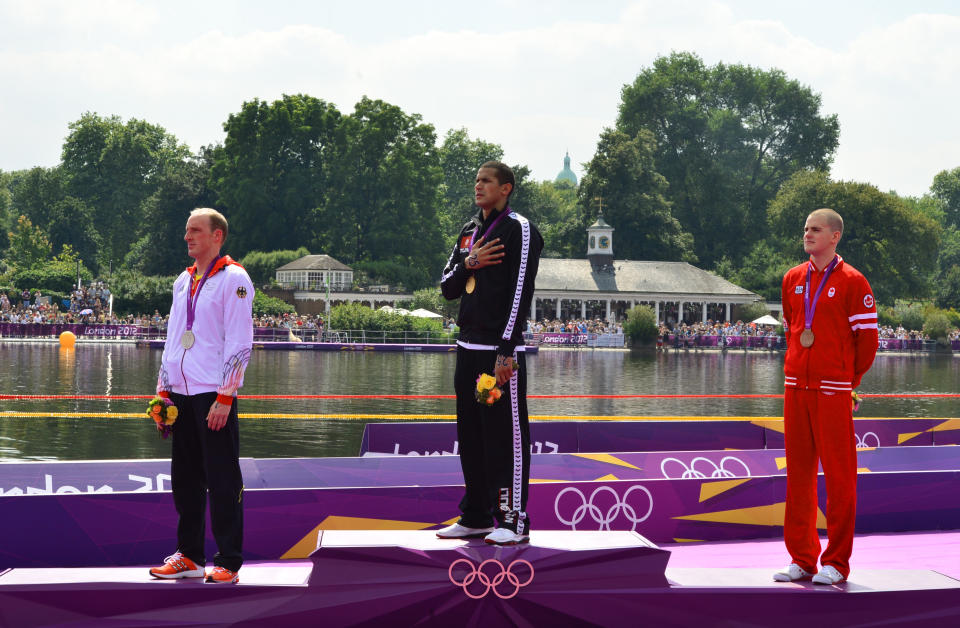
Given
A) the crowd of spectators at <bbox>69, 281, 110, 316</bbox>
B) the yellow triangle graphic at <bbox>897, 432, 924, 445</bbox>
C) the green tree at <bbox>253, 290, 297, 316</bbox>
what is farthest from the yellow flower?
the green tree at <bbox>253, 290, 297, 316</bbox>

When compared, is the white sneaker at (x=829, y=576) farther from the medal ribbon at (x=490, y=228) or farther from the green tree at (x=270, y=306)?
the green tree at (x=270, y=306)

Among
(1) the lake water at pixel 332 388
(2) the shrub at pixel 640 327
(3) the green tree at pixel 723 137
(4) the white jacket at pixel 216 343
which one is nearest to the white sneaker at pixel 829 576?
(4) the white jacket at pixel 216 343

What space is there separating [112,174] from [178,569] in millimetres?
120857

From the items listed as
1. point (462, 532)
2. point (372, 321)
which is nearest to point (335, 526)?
point (462, 532)

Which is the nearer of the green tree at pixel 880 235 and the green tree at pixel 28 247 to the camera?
the green tree at pixel 880 235

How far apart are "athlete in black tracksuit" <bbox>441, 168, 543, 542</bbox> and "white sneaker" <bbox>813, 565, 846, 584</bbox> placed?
1.65m

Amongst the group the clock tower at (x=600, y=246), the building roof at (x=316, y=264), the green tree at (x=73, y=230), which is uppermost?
the green tree at (x=73, y=230)

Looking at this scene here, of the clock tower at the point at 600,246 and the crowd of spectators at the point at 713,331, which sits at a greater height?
the clock tower at the point at 600,246

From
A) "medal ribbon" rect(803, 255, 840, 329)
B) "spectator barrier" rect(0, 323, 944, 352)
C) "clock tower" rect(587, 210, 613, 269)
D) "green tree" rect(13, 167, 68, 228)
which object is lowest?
"spectator barrier" rect(0, 323, 944, 352)

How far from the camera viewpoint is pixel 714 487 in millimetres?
7578

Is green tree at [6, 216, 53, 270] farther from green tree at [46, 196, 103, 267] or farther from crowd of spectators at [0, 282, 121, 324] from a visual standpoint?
crowd of spectators at [0, 282, 121, 324]

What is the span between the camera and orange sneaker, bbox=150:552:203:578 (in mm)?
5051

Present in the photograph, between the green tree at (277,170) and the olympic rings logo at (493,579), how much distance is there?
85245 mm

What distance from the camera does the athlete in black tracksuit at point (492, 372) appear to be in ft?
17.7
